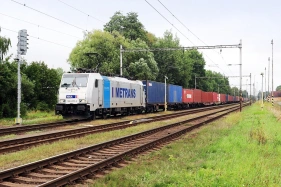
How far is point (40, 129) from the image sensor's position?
18.9 m

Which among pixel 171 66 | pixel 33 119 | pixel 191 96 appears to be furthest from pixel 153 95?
pixel 171 66

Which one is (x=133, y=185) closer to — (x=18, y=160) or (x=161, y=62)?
(x=18, y=160)

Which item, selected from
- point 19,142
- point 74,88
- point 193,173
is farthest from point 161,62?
point 193,173

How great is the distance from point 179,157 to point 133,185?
3462 millimetres

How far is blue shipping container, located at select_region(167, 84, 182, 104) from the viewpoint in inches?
1759

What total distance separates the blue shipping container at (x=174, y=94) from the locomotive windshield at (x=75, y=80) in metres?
21.6

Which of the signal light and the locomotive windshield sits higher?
the signal light

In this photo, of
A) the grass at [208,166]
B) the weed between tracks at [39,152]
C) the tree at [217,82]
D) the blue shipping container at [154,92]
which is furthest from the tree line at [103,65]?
the tree at [217,82]

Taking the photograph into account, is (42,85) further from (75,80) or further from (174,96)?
(174,96)

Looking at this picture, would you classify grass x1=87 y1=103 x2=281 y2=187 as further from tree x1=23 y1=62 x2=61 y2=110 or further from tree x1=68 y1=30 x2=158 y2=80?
tree x1=68 y1=30 x2=158 y2=80

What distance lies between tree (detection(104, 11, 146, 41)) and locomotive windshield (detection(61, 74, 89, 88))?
2127 inches

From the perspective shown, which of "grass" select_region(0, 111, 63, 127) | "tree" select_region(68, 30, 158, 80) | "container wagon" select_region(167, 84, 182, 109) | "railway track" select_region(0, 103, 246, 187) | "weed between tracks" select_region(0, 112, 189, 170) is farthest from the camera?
"tree" select_region(68, 30, 158, 80)

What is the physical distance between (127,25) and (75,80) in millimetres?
56174

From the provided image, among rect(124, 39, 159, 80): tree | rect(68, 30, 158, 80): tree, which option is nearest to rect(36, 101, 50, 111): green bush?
rect(68, 30, 158, 80): tree
